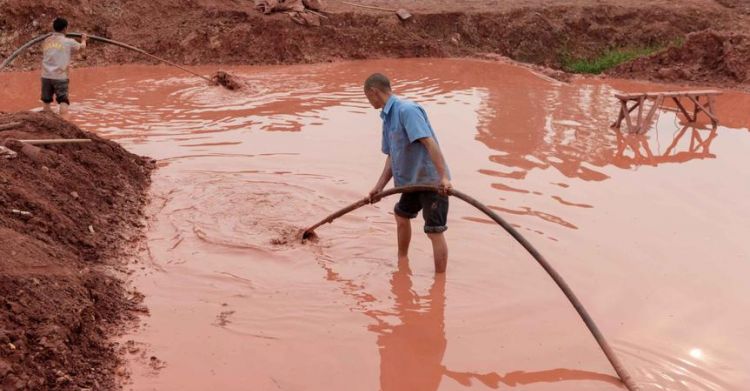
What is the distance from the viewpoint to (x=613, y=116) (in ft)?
36.2

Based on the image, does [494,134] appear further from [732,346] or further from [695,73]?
[695,73]

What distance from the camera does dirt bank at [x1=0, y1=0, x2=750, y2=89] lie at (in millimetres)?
14609

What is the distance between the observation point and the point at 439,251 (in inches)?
201

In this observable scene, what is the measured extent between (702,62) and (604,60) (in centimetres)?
201

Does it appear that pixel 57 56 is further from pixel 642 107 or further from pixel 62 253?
pixel 642 107

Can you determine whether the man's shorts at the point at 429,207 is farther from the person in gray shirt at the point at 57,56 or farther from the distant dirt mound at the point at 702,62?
the distant dirt mound at the point at 702,62

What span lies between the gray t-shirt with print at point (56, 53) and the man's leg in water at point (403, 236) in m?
5.68

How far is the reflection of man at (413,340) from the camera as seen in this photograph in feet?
13.0

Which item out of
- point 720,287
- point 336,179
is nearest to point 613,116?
point 336,179

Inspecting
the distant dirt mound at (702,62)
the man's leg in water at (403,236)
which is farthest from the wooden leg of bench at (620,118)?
the man's leg in water at (403,236)

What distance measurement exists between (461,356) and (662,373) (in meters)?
1.10

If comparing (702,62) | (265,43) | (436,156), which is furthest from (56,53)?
(702,62)

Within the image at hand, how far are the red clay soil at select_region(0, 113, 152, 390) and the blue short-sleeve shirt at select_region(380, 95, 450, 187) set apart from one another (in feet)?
6.26

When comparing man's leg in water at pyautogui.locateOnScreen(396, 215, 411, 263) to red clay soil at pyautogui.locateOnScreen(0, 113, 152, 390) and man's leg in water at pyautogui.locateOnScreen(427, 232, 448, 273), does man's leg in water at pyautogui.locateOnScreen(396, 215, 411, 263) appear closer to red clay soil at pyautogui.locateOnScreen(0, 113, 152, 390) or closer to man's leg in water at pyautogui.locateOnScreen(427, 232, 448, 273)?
man's leg in water at pyautogui.locateOnScreen(427, 232, 448, 273)
